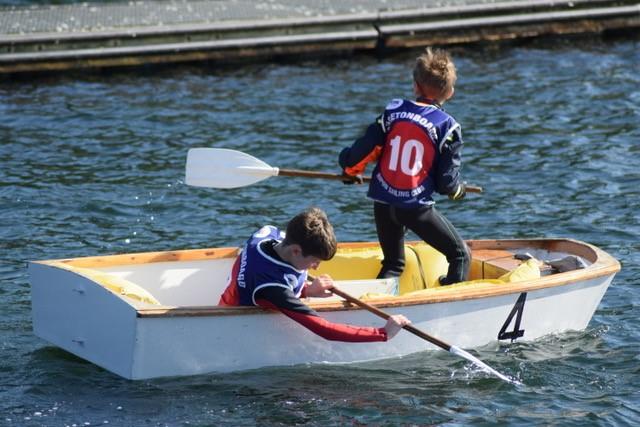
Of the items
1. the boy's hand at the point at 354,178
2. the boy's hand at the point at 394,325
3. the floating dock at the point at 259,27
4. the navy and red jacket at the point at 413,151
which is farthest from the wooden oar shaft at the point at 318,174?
the floating dock at the point at 259,27

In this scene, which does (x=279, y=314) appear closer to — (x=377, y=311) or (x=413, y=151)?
(x=377, y=311)

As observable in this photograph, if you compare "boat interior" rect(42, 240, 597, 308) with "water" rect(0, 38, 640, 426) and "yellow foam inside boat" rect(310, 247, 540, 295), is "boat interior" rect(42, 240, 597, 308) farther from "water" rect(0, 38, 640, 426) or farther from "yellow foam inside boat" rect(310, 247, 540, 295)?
"water" rect(0, 38, 640, 426)

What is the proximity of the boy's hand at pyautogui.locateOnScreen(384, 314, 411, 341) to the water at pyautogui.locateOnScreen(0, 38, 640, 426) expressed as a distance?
402 millimetres

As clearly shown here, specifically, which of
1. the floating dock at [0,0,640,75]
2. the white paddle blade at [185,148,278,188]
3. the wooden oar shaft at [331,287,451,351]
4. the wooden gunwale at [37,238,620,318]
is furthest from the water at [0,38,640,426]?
the white paddle blade at [185,148,278,188]

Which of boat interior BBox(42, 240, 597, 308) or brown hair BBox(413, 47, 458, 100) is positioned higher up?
brown hair BBox(413, 47, 458, 100)

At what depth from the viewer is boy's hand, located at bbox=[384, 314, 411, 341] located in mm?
6988

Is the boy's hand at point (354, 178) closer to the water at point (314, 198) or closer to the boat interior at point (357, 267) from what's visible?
the boat interior at point (357, 267)

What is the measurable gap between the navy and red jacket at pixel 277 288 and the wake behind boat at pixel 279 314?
0.13m

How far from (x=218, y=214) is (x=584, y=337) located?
3812mm

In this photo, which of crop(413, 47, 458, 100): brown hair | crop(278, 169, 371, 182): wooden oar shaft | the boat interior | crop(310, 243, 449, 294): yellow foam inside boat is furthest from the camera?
crop(310, 243, 449, 294): yellow foam inside boat

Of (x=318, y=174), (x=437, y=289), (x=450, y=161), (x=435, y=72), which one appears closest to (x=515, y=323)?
(x=437, y=289)

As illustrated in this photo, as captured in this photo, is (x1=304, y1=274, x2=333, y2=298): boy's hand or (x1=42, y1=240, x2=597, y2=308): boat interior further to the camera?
(x1=42, y1=240, x2=597, y2=308): boat interior

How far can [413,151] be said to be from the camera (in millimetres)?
7480

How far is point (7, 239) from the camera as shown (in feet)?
32.6
